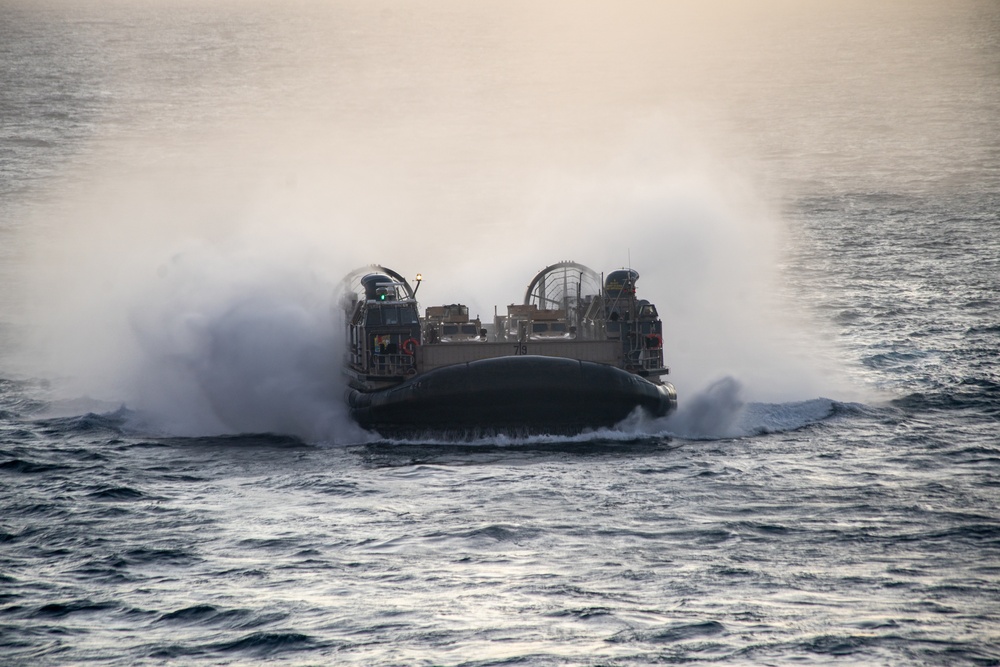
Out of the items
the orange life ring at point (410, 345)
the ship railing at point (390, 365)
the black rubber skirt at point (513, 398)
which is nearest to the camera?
the black rubber skirt at point (513, 398)

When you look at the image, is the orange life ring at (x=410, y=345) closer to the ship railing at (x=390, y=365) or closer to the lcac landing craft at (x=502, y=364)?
the lcac landing craft at (x=502, y=364)

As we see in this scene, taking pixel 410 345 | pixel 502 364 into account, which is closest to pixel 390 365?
pixel 410 345

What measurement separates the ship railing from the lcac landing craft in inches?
0.9

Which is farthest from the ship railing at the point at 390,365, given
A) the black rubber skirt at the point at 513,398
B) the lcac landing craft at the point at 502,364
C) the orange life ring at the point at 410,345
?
the black rubber skirt at the point at 513,398

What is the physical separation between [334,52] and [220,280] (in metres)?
134

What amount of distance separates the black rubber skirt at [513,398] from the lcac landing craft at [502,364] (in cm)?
2

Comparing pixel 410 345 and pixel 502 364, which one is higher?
pixel 410 345

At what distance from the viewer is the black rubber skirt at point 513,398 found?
27.6 meters

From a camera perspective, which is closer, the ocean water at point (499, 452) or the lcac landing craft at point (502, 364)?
the ocean water at point (499, 452)

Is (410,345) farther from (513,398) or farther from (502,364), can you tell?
(513,398)

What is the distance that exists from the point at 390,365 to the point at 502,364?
2987mm

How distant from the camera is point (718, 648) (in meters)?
17.3

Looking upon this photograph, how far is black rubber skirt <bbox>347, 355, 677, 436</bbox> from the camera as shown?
2756cm

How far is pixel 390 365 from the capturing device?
2942 cm
